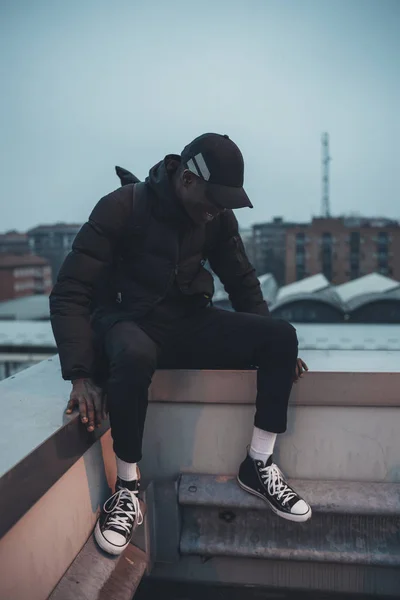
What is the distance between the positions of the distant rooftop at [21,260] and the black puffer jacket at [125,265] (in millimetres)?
29384

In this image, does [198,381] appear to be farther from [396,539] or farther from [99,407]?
[396,539]

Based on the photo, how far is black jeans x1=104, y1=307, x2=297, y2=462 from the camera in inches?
58.6

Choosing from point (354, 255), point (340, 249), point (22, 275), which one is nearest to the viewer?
point (354, 255)

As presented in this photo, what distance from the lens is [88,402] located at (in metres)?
1.51

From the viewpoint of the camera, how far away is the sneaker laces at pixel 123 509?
1509 millimetres

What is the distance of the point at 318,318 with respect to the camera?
8891mm

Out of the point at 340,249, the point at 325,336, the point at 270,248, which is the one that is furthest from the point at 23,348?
the point at 340,249

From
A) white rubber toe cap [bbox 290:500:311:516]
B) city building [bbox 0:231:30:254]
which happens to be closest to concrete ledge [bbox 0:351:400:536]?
white rubber toe cap [bbox 290:500:311:516]

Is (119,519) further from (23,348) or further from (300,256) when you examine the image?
(300,256)

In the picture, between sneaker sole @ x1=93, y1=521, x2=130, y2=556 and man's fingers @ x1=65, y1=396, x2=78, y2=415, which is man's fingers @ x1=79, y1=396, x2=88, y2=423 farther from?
sneaker sole @ x1=93, y1=521, x2=130, y2=556

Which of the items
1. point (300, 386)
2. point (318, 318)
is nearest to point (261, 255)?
point (318, 318)

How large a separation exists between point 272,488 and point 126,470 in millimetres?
485

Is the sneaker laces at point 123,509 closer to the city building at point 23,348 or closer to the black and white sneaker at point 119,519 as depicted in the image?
the black and white sneaker at point 119,519

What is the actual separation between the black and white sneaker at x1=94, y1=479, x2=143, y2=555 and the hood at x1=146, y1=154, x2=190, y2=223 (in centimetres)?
90
